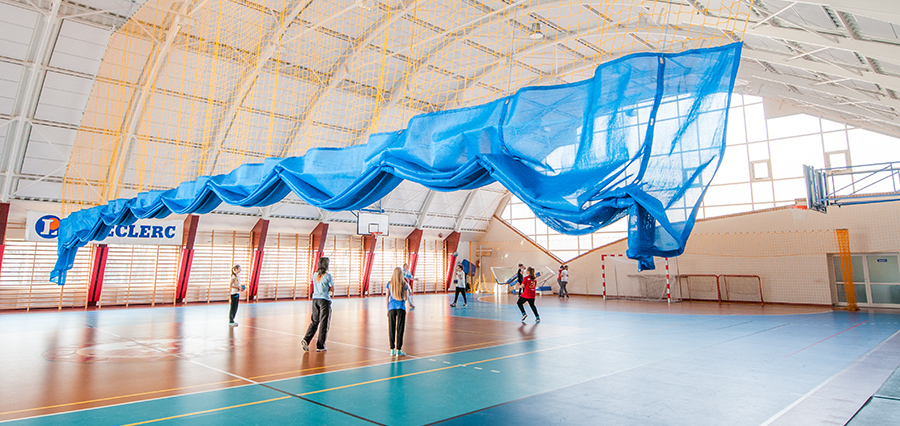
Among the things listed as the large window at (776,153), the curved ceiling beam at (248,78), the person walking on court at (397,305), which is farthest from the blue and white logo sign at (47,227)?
the large window at (776,153)

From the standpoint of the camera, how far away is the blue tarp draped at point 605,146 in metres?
3.95

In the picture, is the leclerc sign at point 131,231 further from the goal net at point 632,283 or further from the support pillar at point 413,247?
the goal net at point 632,283

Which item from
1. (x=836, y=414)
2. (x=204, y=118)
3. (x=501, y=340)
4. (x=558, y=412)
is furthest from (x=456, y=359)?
(x=204, y=118)

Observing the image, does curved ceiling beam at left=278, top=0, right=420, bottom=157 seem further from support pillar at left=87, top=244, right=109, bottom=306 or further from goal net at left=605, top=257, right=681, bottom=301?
goal net at left=605, top=257, right=681, bottom=301

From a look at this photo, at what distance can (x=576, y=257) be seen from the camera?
28.2 metres

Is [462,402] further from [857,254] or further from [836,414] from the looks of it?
[857,254]

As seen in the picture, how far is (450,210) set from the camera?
103 feet

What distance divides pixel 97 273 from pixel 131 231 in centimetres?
234

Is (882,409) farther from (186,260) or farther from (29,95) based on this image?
(186,260)

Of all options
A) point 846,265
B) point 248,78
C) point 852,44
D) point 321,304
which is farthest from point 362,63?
point 846,265

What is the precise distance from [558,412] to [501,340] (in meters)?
5.45

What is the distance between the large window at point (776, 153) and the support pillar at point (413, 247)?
13159 millimetres

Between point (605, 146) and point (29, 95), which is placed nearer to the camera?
point (605, 146)

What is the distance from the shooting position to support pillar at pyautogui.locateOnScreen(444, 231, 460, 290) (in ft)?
107
